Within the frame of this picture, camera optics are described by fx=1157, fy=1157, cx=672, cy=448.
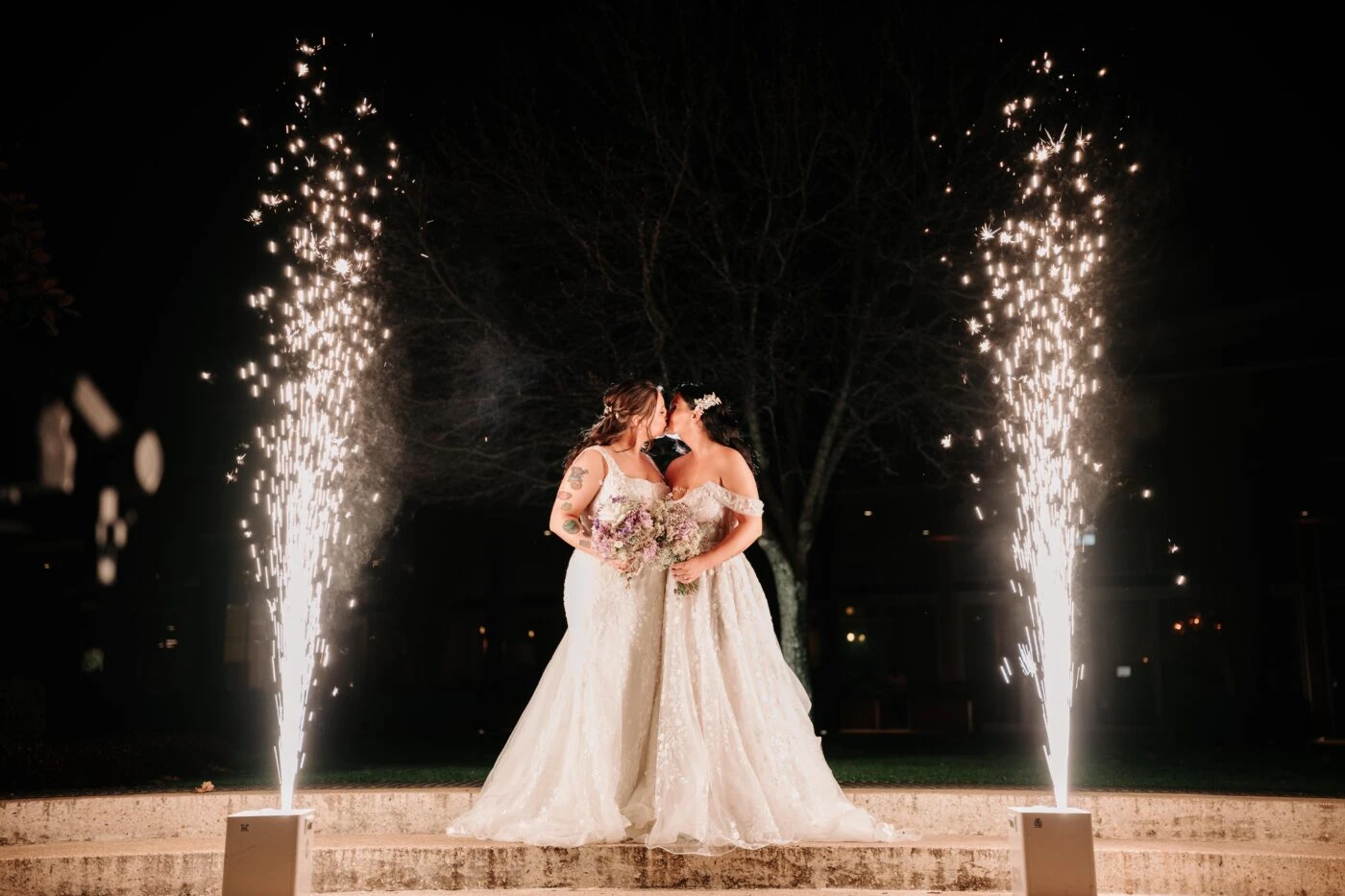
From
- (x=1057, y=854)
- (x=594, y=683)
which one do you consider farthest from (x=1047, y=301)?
(x=1057, y=854)

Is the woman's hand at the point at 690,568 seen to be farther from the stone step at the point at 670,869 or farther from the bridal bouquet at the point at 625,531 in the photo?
the stone step at the point at 670,869

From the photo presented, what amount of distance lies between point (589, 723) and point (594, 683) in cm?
21

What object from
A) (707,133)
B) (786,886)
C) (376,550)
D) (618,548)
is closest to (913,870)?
(786,886)

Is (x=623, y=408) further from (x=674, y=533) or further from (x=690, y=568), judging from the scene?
(x=690, y=568)

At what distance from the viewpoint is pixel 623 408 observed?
6102mm

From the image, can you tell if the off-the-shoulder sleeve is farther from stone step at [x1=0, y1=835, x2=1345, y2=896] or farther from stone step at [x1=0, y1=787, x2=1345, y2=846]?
stone step at [x1=0, y1=787, x2=1345, y2=846]

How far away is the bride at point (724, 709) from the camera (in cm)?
567

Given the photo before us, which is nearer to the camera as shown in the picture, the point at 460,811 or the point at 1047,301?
the point at 460,811

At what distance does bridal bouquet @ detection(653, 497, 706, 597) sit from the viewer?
5.94m

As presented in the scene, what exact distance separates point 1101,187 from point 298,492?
932 cm

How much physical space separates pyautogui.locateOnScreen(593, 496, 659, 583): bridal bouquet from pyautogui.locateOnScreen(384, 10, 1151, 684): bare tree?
602 centimetres

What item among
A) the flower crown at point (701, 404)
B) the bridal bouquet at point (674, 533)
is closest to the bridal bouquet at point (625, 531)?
the bridal bouquet at point (674, 533)

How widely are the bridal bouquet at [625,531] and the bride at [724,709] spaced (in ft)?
0.74

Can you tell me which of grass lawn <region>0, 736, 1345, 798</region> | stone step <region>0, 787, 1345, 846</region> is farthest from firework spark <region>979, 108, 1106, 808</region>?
stone step <region>0, 787, 1345, 846</region>
